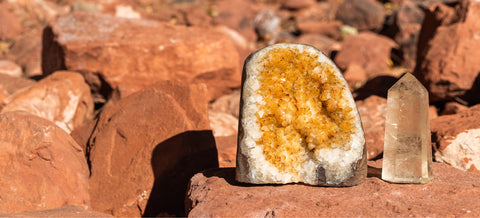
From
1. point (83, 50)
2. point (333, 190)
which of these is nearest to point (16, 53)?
point (83, 50)

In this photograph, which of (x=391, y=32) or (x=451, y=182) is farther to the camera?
(x=391, y=32)

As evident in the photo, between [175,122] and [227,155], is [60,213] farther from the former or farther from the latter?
[227,155]

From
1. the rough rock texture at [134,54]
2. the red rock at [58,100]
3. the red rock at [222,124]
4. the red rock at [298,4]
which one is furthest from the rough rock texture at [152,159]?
the red rock at [298,4]

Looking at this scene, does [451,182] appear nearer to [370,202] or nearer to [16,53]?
[370,202]

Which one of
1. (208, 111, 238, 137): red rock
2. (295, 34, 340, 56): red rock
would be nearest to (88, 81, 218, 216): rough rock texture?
(208, 111, 238, 137): red rock

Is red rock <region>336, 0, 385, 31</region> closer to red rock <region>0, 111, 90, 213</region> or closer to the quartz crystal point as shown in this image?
the quartz crystal point

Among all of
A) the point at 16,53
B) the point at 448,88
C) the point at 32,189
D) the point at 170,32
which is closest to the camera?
the point at 32,189
